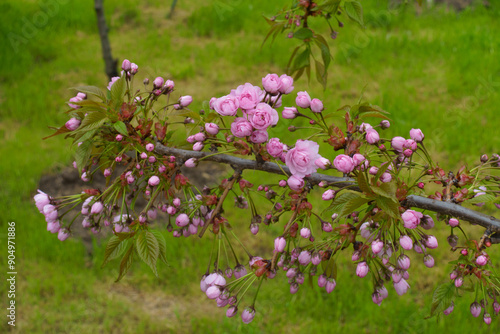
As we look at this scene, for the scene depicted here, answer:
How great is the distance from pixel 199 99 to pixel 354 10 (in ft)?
11.7

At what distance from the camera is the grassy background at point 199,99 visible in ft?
10.4

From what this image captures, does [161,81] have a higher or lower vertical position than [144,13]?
higher

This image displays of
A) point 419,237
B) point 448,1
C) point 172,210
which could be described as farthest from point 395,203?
point 448,1

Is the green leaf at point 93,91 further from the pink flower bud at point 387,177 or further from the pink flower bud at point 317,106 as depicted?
the pink flower bud at point 387,177

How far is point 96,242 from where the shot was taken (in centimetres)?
370

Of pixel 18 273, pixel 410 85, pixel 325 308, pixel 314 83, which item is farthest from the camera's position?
pixel 314 83

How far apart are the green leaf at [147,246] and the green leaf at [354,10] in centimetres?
101

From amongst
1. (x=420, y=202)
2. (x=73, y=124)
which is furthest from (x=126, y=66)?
(x=420, y=202)

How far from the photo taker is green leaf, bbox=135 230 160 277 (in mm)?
1163

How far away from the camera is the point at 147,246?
3.88 feet

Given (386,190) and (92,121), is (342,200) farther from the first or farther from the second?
(92,121)

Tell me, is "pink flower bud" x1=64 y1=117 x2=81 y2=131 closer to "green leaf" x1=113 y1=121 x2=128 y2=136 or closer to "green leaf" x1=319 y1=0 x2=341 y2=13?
"green leaf" x1=113 y1=121 x2=128 y2=136

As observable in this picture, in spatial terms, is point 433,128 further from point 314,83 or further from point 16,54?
point 16,54

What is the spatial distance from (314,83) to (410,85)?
1.05 meters
